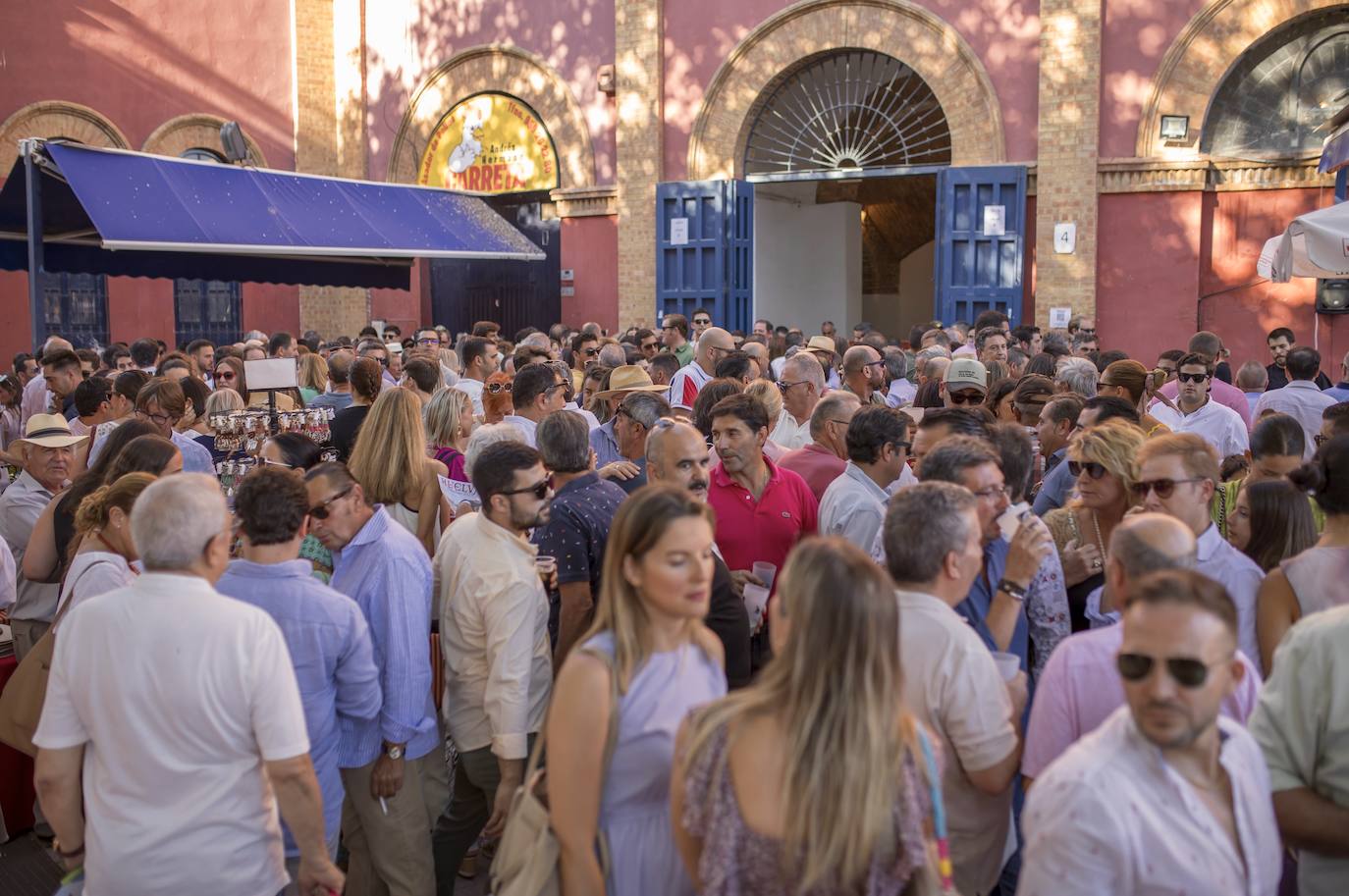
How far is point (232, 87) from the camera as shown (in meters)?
19.8

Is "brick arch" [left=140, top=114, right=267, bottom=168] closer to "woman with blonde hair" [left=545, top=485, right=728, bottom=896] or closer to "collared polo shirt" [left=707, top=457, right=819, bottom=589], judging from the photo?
"collared polo shirt" [left=707, top=457, right=819, bottom=589]

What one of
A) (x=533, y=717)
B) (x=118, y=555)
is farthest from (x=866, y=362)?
(x=118, y=555)

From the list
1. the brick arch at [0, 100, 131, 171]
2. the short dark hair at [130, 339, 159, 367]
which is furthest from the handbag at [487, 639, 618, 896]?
the brick arch at [0, 100, 131, 171]

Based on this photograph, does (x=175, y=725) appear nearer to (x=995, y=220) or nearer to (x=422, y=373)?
(x=422, y=373)

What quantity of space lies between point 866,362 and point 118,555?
5201mm

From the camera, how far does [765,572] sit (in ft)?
16.1

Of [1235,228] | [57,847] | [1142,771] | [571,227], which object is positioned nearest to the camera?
[1142,771]

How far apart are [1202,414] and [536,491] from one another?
15.3ft

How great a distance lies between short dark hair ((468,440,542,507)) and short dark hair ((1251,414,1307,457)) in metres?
3.09

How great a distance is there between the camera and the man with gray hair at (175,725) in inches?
124

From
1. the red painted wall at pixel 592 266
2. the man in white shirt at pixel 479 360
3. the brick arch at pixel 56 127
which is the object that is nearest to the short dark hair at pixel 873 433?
the man in white shirt at pixel 479 360

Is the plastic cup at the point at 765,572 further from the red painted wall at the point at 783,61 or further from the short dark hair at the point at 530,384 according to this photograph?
the red painted wall at the point at 783,61

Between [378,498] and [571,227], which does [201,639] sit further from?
[571,227]

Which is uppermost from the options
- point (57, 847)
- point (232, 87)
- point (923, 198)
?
point (232, 87)
